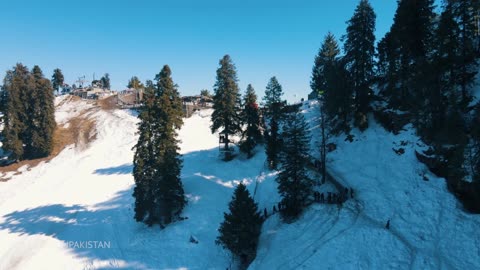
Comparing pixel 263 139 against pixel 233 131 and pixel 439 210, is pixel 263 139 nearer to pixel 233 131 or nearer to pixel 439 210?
pixel 233 131

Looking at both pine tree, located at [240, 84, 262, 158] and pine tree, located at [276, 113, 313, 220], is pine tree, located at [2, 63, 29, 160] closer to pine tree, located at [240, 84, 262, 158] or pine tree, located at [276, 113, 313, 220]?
pine tree, located at [240, 84, 262, 158]

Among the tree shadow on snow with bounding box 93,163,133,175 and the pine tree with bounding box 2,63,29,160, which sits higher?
the pine tree with bounding box 2,63,29,160

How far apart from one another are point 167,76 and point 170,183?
16.5 metres

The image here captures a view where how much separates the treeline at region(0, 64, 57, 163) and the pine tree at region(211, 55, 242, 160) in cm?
3461

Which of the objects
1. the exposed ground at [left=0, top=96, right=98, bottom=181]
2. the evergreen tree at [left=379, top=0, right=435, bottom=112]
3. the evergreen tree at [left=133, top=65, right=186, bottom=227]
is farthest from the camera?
the exposed ground at [left=0, top=96, right=98, bottom=181]

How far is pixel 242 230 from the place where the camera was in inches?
956

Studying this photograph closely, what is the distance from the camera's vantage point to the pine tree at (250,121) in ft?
136

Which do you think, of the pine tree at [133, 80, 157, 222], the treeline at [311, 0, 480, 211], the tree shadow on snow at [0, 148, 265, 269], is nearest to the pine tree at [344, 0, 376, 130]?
the treeline at [311, 0, 480, 211]

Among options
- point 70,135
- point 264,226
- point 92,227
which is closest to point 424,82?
point 264,226

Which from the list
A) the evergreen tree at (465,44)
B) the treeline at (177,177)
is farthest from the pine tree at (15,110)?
the evergreen tree at (465,44)

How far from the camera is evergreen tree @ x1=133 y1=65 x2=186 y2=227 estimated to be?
98.3 feet

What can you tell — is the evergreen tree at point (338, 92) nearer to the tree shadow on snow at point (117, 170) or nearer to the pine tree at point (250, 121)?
the pine tree at point (250, 121)

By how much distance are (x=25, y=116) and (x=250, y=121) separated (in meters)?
42.6

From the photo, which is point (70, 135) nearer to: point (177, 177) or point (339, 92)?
point (177, 177)
